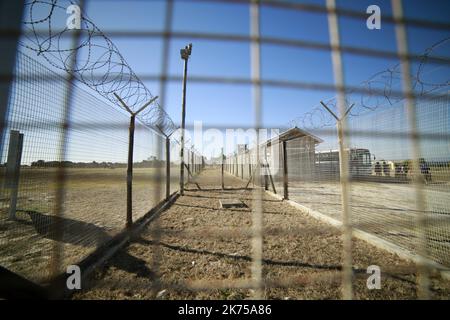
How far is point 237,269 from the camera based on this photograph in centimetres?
244

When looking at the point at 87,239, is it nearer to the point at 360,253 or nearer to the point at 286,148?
the point at 360,253

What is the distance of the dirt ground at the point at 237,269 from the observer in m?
1.93
